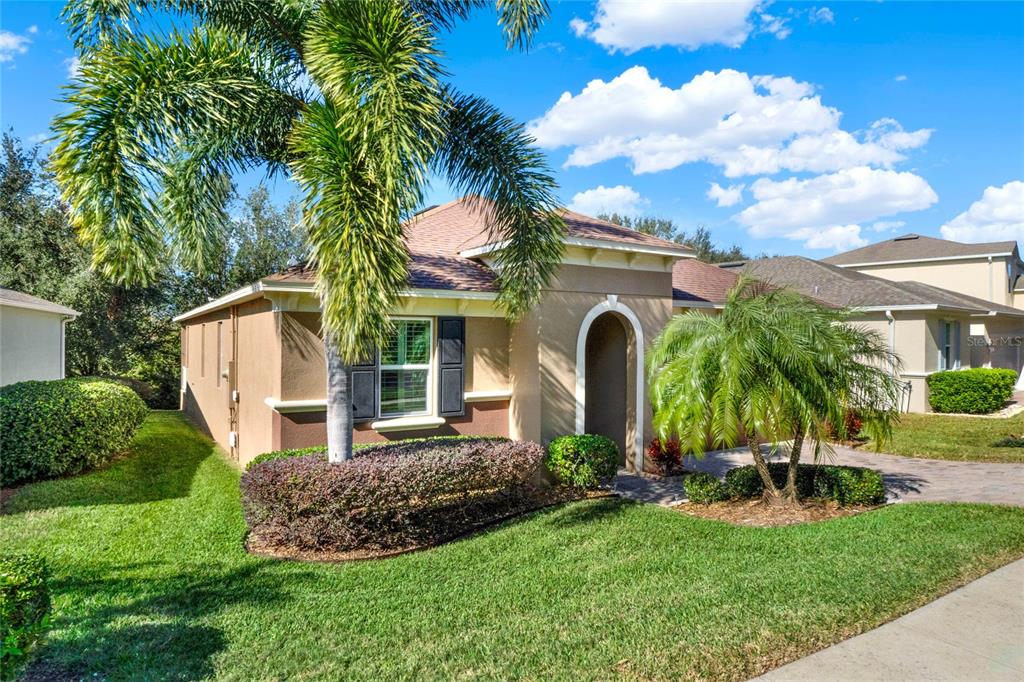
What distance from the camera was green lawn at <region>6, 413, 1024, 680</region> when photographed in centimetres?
414

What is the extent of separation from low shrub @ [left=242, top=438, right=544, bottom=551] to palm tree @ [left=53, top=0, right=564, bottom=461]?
0.69 meters

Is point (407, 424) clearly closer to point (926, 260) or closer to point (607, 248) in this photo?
point (607, 248)

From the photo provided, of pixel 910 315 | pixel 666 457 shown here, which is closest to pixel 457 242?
pixel 666 457

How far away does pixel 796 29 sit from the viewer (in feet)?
36.1

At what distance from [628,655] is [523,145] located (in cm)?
677

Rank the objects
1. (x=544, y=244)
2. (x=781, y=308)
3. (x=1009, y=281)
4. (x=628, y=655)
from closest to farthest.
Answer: (x=628, y=655) → (x=781, y=308) → (x=544, y=244) → (x=1009, y=281)

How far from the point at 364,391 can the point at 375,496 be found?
101 inches

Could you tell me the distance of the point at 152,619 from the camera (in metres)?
4.81

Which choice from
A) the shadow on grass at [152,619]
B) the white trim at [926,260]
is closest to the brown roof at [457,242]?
the shadow on grass at [152,619]

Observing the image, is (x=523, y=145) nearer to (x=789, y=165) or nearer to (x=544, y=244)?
(x=544, y=244)

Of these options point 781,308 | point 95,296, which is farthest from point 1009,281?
point 95,296

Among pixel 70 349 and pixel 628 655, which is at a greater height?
pixel 70 349

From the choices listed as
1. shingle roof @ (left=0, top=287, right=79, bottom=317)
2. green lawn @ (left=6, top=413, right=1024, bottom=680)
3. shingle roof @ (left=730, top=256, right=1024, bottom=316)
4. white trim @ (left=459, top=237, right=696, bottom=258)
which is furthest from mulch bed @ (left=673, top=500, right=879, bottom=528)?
shingle roof @ (left=0, top=287, right=79, bottom=317)

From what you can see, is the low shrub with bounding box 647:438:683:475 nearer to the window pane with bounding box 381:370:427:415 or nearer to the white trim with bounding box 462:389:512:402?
the white trim with bounding box 462:389:512:402
